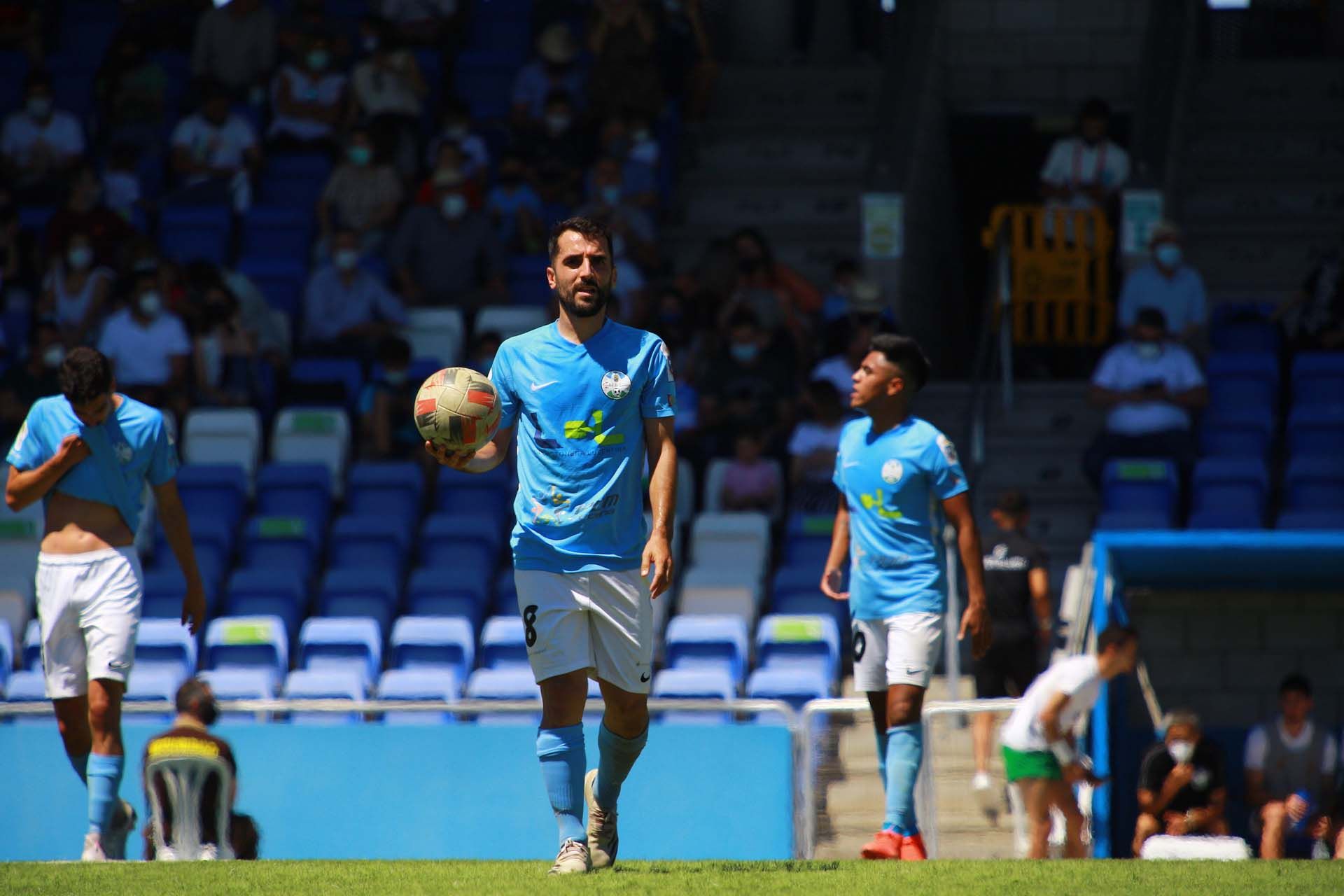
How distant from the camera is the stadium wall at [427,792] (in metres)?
10.1

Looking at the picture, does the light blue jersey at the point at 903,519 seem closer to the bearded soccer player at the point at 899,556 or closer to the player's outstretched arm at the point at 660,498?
the bearded soccer player at the point at 899,556

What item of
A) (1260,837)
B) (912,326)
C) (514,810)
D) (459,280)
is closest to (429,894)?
(514,810)

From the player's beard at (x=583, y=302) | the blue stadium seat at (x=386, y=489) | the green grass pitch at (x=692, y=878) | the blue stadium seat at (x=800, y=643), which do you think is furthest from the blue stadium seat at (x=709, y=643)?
the player's beard at (x=583, y=302)

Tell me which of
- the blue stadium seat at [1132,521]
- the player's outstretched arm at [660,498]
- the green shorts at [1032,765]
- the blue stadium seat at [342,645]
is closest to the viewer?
the player's outstretched arm at [660,498]

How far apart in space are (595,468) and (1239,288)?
11.1 m

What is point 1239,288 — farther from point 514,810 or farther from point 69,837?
point 69,837

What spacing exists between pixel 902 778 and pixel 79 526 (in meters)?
3.24

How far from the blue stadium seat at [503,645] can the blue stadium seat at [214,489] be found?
7.48 feet

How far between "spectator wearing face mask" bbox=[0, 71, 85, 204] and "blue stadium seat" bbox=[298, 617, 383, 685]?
661cm

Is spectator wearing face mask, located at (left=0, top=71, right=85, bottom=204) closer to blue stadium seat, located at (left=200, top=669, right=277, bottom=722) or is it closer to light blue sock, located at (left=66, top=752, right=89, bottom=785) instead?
blue stadium seat, located at (left=200, top=669, right=277, bottom=722)

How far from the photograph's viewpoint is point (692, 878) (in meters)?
5.97

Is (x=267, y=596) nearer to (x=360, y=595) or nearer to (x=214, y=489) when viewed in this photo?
(x=360, y=595)

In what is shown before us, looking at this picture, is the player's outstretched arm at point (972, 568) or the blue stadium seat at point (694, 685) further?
the blue stadium seat at point (694, 685)

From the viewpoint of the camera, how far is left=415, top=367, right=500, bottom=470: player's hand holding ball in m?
6.14
